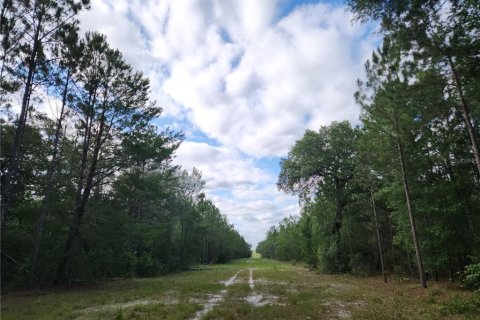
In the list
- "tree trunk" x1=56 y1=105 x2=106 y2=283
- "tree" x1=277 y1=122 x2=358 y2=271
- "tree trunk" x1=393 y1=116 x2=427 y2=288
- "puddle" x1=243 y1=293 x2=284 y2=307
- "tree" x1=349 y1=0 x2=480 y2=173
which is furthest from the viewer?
"tree" x1=277 y1=122 x2=358 y2=271

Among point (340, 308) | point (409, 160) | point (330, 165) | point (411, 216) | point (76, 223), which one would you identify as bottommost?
point (340, 308)

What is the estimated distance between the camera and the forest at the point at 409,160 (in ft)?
36.7

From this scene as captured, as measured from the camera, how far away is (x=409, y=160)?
67.5 ft

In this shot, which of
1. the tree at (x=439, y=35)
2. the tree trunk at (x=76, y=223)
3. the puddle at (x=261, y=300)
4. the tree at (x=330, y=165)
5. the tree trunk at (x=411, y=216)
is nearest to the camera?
the tree at (x=439, y=35)

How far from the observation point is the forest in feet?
36.7

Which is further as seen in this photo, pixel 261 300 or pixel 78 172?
pixel 78 172

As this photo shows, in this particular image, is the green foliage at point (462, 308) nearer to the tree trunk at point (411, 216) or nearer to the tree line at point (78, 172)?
the tree trunk at point (411, 216)

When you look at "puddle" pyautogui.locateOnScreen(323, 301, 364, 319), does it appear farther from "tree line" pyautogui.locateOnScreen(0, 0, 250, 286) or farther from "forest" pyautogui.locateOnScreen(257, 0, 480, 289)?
"tree line" pyautogui.locateOnScreen(0, 0, 250, 286)

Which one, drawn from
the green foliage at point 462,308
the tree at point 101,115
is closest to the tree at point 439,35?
the green foliage at point 462,308

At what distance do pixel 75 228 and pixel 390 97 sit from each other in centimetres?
1913

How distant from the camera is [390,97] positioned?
1398cm

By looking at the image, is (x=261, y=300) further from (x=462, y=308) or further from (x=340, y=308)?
(x=462, y=308)

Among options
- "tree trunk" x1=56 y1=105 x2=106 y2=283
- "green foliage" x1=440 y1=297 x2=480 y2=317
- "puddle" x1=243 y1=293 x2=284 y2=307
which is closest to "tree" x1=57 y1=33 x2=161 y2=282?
"tree trunk" x1=56 y1=105 x2=106 y2=283

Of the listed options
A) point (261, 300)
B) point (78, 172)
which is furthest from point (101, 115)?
point (261, 300)
